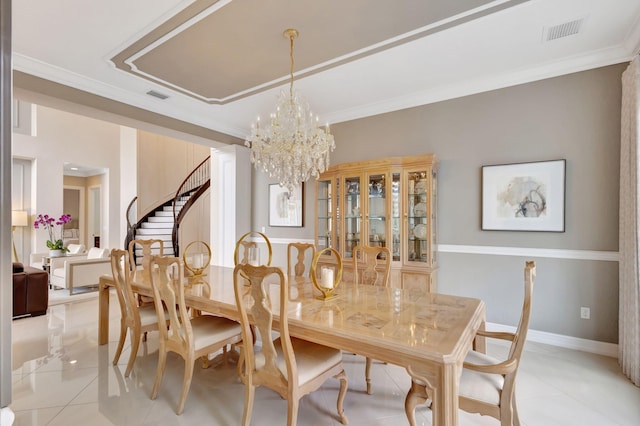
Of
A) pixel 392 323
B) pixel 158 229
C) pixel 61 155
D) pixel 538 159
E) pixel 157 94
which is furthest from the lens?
pixel 61 155

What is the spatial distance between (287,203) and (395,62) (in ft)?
8.93

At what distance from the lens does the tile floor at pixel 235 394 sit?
202cm

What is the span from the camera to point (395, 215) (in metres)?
3.62

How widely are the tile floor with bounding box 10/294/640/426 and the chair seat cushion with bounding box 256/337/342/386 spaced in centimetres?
43

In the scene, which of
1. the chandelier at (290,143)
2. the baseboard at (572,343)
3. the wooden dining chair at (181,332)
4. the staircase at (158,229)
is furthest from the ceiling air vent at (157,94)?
the baseboard at (572,343)

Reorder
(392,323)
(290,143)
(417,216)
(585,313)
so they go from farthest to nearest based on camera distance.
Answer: (417,216) < (585,313) < (290,143) < (392,323)

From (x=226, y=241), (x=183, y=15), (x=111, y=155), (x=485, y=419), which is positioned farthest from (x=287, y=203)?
(x=111, y=155)

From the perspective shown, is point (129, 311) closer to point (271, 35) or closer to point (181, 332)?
point (181, 332)

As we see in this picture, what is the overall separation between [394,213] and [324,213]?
1035mm

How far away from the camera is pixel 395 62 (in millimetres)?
3066

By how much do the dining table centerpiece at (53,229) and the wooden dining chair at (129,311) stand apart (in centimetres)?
496

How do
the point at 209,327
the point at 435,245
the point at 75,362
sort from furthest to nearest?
the point at 435,245, the point at 75,362, the point at 209,327

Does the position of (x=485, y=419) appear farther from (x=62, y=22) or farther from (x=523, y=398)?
(x=62, y=22)

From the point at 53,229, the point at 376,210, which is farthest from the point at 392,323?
Answer: the point at 53,229
